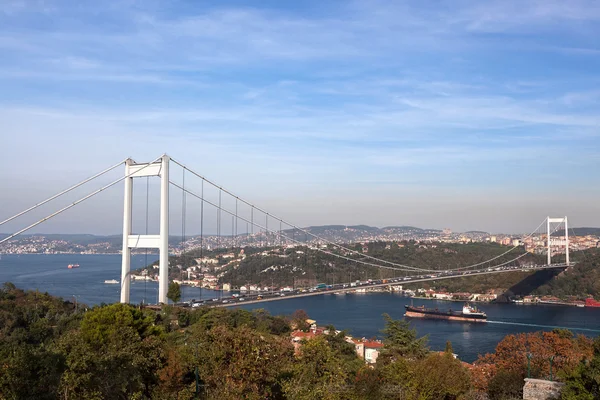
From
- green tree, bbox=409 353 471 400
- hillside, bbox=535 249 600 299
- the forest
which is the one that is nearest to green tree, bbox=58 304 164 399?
the forest

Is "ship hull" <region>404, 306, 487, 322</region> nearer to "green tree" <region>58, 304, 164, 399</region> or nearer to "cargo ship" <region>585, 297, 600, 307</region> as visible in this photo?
"cargo ship" <region>585, 297, 600, 307</region>

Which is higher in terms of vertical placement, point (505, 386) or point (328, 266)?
point (505, 386)

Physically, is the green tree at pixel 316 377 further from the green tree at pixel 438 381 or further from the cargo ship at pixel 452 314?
the cargo ship at pixel 452 314

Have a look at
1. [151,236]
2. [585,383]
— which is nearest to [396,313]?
[151,236]

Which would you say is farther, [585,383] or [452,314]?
[452,314]

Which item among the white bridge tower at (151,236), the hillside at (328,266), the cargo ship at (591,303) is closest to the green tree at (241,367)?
the white bridge tower at (151,236)

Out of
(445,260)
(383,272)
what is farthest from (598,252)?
(383,272)

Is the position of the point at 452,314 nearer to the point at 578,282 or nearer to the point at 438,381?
the point at 578,282
